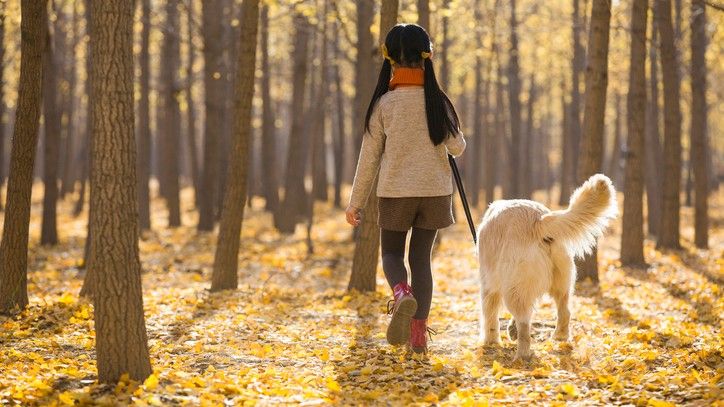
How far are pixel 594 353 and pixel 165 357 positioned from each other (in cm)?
327

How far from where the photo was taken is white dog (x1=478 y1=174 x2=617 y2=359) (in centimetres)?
559

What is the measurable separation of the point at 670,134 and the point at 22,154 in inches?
413

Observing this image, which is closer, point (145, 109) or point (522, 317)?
point (522, 317)

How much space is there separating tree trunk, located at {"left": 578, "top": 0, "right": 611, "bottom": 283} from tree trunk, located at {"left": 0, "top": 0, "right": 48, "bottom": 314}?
6.34m

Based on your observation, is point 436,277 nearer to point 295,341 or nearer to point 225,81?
point 295,341

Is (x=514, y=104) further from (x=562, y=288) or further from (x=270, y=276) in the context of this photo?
(x=562, y=288)

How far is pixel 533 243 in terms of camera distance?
18.8 feet

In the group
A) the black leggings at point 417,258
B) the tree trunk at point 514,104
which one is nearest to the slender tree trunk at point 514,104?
the tree trunk at point 514,104

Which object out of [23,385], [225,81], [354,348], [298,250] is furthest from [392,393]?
[225,81]

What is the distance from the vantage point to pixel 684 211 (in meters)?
24.4

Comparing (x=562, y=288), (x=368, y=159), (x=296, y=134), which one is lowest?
(x=562, y=288)

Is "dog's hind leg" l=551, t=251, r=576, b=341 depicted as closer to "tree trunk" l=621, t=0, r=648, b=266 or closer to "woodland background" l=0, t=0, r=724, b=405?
"woodland background" l=0, t=0, r=724, b=405

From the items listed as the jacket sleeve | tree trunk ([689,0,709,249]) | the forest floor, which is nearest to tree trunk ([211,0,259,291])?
the forest floor

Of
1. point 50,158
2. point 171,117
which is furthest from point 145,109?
point 50,158
